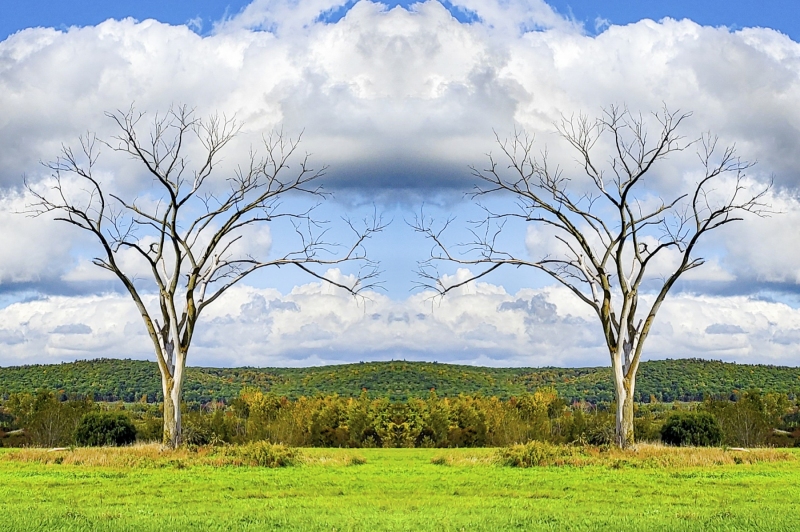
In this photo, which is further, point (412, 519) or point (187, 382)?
point (187, 382)

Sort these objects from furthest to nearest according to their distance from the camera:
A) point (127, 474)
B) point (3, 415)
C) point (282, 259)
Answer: point (3, 415)
point (282, 259)
point (127, 474)

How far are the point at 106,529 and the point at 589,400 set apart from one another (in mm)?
48889

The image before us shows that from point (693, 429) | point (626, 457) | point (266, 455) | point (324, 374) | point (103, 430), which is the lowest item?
point (626, 457)

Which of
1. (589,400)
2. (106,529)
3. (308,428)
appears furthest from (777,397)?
(106,529)

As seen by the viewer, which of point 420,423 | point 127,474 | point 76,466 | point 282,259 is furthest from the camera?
point 282,259

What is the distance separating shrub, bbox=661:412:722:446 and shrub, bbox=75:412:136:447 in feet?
58.6

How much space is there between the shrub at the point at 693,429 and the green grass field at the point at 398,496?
5.50 meters

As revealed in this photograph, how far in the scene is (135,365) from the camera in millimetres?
70000

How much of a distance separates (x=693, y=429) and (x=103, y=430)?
1918 centimetres

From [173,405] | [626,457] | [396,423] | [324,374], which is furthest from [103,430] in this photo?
[324,374]

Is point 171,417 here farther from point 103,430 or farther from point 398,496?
point 398,496

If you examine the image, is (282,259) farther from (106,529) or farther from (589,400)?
(589,400)

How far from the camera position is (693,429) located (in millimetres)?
27188

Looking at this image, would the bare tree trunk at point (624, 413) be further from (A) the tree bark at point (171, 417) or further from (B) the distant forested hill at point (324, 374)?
(B) the distant forested hill at point (324, 374)
